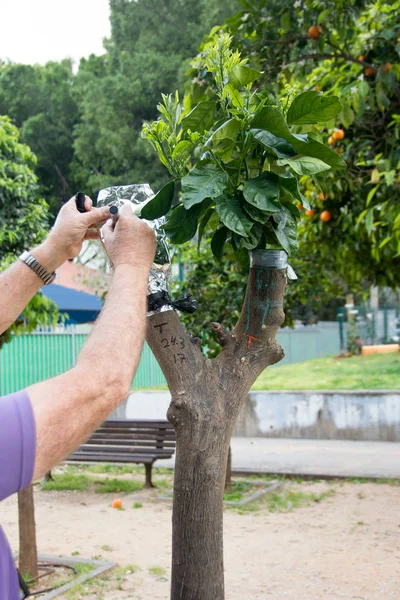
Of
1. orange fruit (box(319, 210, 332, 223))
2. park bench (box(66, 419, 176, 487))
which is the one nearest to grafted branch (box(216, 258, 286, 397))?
orange fruit (box(319, 210, 332, 223))

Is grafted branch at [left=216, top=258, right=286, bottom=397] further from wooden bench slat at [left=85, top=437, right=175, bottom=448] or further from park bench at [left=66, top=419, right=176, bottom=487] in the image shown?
wooden bench slat at [left=85, top=437, right=175, bottom=448]

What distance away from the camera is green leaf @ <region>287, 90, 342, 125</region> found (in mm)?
2254

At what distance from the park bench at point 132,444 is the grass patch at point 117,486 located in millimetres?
183

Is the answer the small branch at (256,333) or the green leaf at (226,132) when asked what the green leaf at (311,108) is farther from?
the small branch at (256,333)

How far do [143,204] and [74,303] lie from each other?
44.6 ft

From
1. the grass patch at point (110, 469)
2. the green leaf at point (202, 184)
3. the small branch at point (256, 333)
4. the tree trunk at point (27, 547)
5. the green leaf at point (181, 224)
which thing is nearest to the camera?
the green leaf at point (202, 184)

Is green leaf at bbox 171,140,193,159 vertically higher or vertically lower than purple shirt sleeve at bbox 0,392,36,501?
higher

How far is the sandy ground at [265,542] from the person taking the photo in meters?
4.77

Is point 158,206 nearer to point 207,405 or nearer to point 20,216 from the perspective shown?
point 207,405

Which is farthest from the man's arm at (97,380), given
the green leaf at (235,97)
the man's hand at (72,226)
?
the green leaf at (235,97)

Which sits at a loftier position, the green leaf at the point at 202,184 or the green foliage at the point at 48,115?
the green foliage at the point at 48,115

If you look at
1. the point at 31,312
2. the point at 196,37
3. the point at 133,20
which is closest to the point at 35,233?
the point at 31,312

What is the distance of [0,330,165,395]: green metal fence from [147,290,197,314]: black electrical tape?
11.1m

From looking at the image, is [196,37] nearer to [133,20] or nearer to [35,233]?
[133,20]
